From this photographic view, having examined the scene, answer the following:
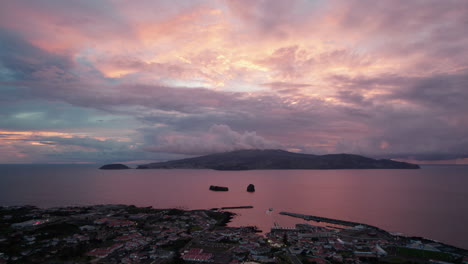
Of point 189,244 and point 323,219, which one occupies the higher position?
point 189,244

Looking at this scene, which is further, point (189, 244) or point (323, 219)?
point (323, 219)

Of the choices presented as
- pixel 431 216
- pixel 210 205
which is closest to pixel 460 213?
pixel 431 216

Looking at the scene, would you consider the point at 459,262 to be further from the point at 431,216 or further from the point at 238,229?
the point at 431,216

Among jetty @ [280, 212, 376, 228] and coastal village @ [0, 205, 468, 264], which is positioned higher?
coastal village @ [0, 205, 468, 264]

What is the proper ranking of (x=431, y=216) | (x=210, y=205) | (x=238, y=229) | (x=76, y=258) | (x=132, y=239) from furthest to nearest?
1. (x=210, y=205)
2. (x=431, y=216)
3. (x=238, y=229)
4. (x=132, y=239)
5. (x=76, y=258)

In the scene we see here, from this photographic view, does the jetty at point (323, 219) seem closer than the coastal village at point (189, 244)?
No

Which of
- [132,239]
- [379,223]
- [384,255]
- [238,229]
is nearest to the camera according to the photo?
[384,255]

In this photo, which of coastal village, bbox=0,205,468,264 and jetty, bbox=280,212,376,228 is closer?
coastal village, bbox=0,205,468,264

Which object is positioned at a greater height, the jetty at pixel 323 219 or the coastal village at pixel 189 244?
the coastal village at pixel 189 244
